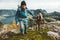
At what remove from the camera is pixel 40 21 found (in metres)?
3.70

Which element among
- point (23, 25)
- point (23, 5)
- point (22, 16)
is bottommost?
point (23, 25)

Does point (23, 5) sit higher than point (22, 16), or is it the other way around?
point (23, 5)

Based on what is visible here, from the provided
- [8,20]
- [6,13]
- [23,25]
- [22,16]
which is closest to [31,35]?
[23,25]

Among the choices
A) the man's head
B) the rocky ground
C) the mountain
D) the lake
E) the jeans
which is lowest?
Answer: the rocky ground

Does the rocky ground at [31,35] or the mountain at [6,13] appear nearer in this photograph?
the rocky ground at [31,35]

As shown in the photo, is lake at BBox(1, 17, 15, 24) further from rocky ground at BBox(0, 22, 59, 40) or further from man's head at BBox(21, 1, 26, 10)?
man's head at BBox(21, 1, 26, 10)

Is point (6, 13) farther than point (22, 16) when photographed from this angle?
Yes

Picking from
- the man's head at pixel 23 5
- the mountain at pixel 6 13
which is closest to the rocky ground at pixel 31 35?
the mountain at pixel 6 13

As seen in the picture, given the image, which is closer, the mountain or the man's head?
the man's head

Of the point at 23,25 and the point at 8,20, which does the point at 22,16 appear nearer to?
the point at 23,25

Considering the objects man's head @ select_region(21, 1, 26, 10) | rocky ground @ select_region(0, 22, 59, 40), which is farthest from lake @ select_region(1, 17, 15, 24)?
man's head @ select_region(21, 1, 26, 10)

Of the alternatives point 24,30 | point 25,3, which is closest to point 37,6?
point 25,3

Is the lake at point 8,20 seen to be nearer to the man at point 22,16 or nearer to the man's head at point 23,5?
the man at point 22,16

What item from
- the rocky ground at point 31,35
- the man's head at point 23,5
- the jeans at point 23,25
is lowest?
the rocky ground at point 31,35
